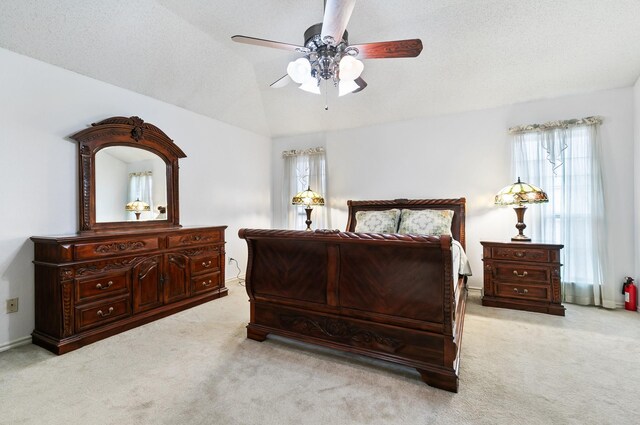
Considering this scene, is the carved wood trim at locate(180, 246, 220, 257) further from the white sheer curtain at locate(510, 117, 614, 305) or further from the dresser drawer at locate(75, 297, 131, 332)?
the white sheer curtain at locate(510, 117, 614, 305)

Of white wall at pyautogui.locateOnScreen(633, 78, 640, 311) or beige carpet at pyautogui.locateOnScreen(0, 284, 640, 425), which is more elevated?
white wall at pyautogui.locateOnScreen(633, 78, 640, 311)

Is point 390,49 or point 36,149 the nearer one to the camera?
point 390,49

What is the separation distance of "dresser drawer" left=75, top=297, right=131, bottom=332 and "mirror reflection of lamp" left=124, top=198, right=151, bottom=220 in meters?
1.06

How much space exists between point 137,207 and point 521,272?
4.48 metres

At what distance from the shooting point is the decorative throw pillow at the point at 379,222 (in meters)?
4.07

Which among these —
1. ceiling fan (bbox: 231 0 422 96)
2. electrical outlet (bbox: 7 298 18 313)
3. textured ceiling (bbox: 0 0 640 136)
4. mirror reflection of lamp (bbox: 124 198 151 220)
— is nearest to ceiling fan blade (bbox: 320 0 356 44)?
ceiling fan (bbox: 231 0 422 96)

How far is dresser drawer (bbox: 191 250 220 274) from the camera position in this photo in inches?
141

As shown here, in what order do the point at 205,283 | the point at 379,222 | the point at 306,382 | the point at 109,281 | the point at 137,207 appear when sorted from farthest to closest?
the point at 379,222
the point at 205,283
the point at 137,207
the point at 109,281
the point at 306,382

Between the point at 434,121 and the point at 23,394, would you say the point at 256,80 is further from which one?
the point at 23,394

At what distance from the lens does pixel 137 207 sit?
347 cm

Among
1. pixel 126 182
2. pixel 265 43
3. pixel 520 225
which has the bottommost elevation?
pixel 520 225

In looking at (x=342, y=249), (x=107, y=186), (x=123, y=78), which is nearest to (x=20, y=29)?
(x=123, y=78)

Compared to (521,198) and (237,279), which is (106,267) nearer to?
(237,279)

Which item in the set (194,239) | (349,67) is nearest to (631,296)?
(349,67)
